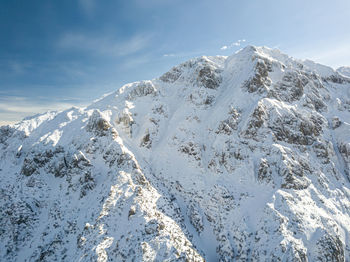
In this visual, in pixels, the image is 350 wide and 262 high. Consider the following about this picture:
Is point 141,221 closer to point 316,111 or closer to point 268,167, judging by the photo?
point 268,167

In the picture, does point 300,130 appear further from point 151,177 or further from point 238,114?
point 151,177

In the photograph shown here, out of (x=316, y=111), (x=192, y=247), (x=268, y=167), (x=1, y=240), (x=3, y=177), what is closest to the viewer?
(x=192, y=247)

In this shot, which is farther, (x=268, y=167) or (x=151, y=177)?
(x=151, y=177)

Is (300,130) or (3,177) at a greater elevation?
(300,130)

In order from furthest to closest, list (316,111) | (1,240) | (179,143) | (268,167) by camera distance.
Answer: (316,111)
(179,143)
(268,167)
(1,240)

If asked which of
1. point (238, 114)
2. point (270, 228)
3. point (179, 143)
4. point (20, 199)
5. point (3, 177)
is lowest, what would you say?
point (270, 228)

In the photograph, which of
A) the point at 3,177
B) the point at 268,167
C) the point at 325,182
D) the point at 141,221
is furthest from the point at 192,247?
the point at 3,177
